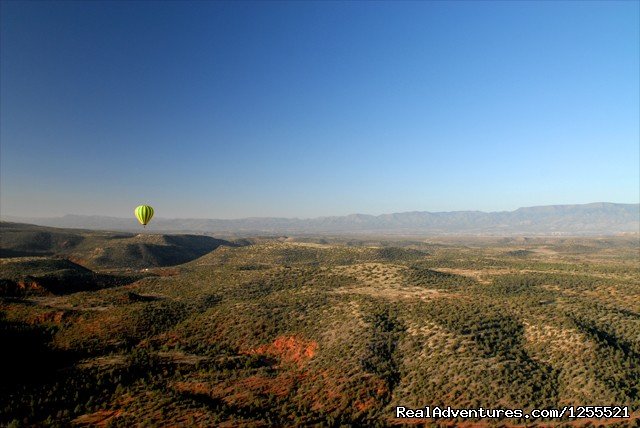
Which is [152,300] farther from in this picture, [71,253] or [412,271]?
[71,253]

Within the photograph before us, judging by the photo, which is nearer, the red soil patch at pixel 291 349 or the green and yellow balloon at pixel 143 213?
the red soil patch at pixel 291 349

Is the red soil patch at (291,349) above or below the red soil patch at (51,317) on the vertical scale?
below

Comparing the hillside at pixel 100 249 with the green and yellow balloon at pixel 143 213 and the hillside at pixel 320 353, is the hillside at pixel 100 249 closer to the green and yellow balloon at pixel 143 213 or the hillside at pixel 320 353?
the green and yellow balloon at pixel 143 213

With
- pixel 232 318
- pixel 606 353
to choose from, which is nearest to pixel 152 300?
pixel 232 318

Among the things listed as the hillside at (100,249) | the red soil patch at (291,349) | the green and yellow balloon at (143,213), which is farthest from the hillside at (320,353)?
the hillside at (100,249)

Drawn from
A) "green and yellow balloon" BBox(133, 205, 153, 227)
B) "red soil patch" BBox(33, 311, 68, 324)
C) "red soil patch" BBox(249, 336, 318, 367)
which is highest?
"green and yellow balloon" BBox(133, 205, 153, 227)

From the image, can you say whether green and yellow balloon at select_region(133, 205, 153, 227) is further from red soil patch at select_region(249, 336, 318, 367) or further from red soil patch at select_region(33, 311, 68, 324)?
red soil patch at select_region(249, 336, 318, 367)

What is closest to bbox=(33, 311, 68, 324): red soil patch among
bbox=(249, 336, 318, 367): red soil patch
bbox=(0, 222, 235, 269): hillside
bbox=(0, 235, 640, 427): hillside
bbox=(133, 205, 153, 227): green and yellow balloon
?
bbox=(0, 235, 640, 427): hillside
